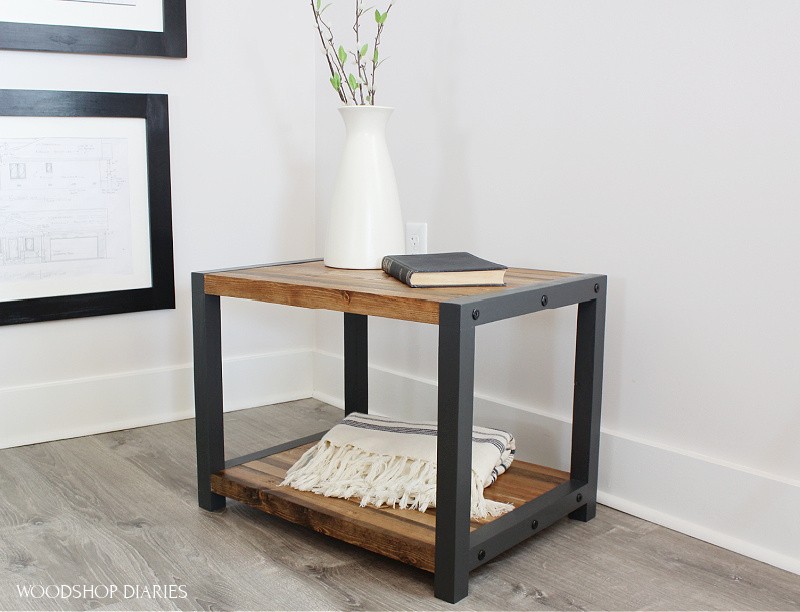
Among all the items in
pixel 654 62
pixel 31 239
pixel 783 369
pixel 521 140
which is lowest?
pixel 783 369

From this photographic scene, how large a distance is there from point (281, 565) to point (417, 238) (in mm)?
939

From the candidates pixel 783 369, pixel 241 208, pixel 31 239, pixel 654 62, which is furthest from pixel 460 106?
pixel 31 239

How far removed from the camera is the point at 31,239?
1961mm

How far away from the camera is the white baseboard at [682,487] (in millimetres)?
1390

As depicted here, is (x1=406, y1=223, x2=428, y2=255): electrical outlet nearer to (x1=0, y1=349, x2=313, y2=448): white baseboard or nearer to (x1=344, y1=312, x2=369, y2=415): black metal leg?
(x1=344, y1=312, x2=369, y2=415): black metal leg

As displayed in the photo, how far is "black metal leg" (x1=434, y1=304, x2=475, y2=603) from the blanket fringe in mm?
145

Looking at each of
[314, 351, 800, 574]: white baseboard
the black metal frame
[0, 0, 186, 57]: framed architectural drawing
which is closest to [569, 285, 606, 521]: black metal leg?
the black metal frame

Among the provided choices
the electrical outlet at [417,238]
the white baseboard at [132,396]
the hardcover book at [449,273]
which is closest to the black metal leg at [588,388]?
the hardcover book at [449,273]

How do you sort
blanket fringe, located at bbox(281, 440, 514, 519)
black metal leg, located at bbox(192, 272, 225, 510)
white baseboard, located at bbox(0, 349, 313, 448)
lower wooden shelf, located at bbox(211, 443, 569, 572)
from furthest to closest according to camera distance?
1. white baseboard, located at bbox(0, 349, 313, 448)
2. black metal leg, located at bbox(192, 272, 225, 510)
3. blanket fringe, located at bbox(281, 440, 514, 519)
4. lower wooden shelf, located at bbox(211, 443, 569, 572)

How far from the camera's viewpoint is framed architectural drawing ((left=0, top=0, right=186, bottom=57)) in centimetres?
189

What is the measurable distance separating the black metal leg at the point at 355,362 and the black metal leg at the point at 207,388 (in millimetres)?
367

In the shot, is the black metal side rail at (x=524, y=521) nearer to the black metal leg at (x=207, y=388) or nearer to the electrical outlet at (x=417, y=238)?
the black metal leg at (x=207, y=388)

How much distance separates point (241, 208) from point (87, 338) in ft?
1.75

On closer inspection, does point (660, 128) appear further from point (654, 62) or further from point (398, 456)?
point (398, 456)
